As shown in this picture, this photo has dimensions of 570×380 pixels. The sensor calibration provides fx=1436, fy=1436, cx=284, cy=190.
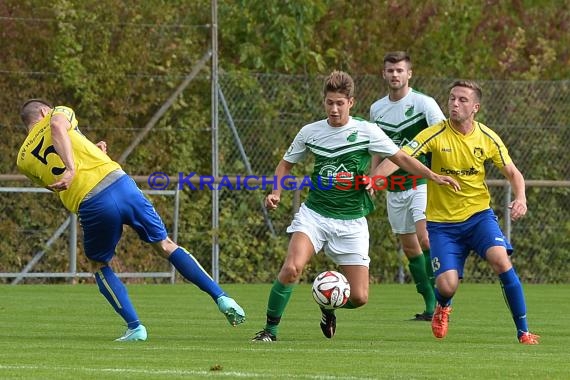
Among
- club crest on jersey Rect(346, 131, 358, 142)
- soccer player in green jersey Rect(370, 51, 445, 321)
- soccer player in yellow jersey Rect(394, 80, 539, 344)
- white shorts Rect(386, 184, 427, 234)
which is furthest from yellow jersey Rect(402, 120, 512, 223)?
white shorts Rect(386, 184, 427, 234)

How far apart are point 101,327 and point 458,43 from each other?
11238 mm

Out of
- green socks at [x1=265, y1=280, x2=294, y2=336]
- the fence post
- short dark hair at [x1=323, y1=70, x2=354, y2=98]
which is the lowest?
the fence post

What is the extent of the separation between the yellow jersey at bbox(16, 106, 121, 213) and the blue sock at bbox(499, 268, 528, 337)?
280 centimetres

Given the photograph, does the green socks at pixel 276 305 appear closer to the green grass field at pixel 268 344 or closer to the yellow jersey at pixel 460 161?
the green grass field at pixel 268 344

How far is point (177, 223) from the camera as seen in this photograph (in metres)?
18.3

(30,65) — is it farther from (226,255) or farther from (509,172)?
(509,172)

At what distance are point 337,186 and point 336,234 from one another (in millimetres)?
341

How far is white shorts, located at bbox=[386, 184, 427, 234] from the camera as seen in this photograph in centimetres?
1229

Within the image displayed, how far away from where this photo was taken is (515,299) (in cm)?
970

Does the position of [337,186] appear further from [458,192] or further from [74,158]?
[74,158]

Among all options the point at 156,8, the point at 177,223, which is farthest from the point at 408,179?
the point at 156,8

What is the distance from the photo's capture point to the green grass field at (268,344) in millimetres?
7512

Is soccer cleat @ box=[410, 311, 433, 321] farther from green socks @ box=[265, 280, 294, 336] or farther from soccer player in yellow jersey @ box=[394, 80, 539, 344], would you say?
green socks @ box=[265, 280, 294, 336]

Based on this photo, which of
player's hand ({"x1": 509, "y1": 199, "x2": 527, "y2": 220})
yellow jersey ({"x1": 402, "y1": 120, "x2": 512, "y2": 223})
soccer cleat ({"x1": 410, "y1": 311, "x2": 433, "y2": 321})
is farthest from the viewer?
soccer cleat ({"x1": 410, "y1": 311, "x2": 433, "y2": 321})
